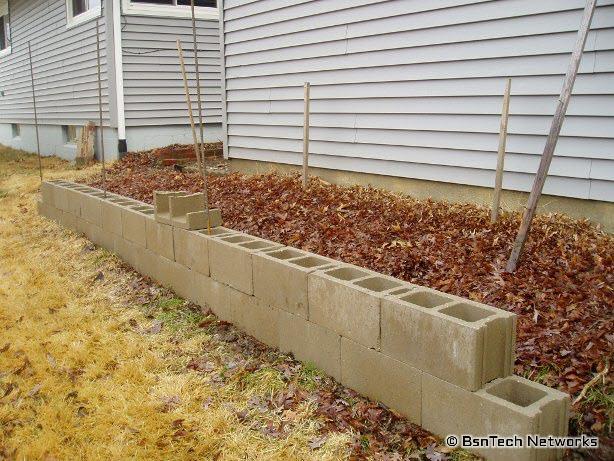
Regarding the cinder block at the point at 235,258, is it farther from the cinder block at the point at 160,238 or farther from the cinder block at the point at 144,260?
the cinder block at the point at 144,260

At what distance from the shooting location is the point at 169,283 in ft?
18.2

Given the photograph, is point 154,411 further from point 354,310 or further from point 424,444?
point 424,444

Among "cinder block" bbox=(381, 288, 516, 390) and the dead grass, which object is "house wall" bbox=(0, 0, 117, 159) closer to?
the dead grass

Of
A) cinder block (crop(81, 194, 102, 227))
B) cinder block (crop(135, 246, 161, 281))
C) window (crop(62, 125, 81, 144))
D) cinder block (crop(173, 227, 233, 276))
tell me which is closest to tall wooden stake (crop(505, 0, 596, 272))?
cinder block (crop(173, 227, 233, 276))

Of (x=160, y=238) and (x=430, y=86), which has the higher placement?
(x=430, y=86)

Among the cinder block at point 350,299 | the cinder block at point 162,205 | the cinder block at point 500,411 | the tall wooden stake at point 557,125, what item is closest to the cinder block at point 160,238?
the cinder block at point 162,205

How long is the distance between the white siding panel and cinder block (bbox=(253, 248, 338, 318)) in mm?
9231

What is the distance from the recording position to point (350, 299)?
341cm

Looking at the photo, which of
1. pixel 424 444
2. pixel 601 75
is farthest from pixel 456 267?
pixel 601 75

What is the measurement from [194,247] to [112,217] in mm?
2086

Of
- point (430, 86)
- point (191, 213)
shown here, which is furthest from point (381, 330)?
point (430, 86)

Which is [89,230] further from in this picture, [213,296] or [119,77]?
[119,77]

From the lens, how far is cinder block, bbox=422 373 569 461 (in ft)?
8.38

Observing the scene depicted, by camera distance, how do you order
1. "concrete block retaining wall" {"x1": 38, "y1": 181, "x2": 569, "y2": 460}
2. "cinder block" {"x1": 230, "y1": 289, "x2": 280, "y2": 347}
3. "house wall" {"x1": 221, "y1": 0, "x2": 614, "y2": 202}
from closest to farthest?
"concrete block retaining wall" {"x1": 38, "y1": 181, "x2": 569, "y2": 460} < "cinder block" {"x1": 230, "y1": 289, "x2": 280, "y2": 347} < "house wall" {"x1": 221, "y1": 0, "x2": 614, "y2": 202}
